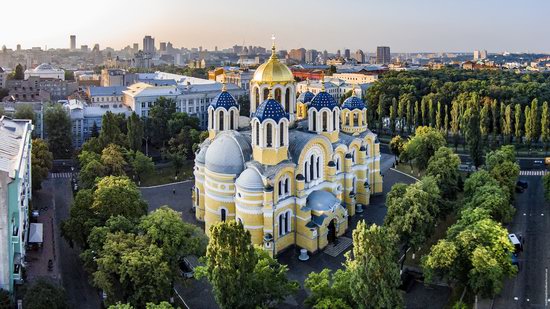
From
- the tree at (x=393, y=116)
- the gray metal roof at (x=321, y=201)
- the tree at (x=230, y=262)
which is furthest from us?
the tree at (x=393, y=116)

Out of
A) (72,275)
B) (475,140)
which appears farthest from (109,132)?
(475,140)

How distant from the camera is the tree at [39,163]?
45.8m

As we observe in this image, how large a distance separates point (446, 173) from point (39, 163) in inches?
1453

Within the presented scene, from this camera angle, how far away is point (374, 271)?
23094 millimetres

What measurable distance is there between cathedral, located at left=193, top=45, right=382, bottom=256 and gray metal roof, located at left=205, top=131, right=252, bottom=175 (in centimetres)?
7

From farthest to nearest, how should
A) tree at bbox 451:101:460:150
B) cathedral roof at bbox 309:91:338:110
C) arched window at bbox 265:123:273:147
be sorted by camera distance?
1. tree at bbox 451:101:460:150
2. cathedral roof at bbox 309:91:338:110
3. arched window at bbox 265:123:273:147

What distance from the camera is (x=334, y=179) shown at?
39750 millimetres

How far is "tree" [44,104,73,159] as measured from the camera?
60297 mm

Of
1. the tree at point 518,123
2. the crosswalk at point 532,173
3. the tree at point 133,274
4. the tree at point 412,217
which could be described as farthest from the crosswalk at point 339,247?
the tree at point 518,123

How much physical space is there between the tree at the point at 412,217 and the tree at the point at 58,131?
43788 mm

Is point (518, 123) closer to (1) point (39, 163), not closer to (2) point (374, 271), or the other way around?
(2) point (374, 271)

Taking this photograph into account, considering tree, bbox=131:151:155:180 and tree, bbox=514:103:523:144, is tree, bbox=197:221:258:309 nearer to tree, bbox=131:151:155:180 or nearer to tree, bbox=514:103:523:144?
tree, bbox=131:151:155:180

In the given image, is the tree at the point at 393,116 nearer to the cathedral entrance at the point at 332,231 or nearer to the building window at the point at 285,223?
the cathedral entrance at the point at 332,231

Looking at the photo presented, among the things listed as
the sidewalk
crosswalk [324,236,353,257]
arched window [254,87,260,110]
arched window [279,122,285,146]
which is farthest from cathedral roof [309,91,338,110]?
the sidewalk
